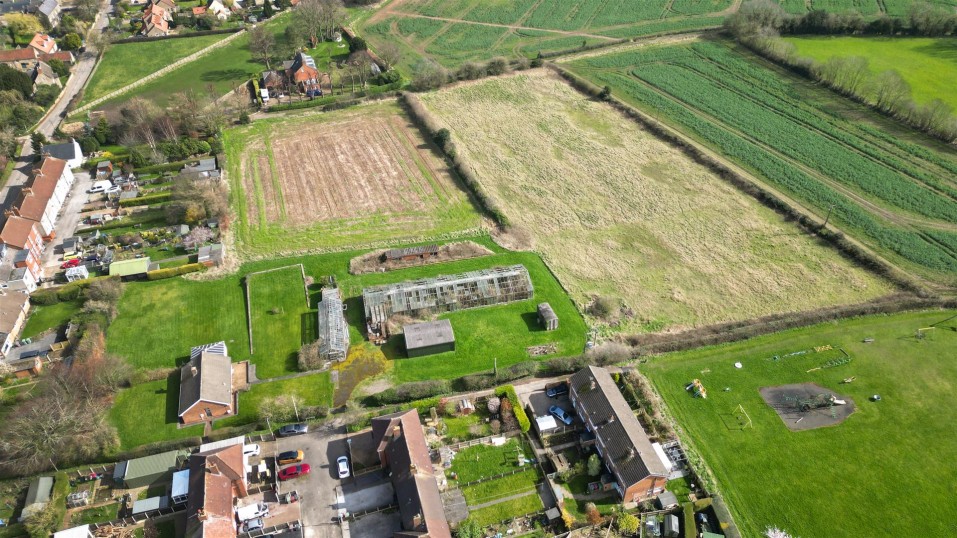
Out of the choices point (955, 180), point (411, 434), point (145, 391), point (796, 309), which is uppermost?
point (955, 180)

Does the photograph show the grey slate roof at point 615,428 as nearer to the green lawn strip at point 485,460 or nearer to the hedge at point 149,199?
the green lawn strip at point 485,460

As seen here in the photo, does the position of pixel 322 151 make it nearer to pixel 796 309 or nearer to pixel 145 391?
pixel 145 391

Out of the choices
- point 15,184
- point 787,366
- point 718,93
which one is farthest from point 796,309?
point 15,184

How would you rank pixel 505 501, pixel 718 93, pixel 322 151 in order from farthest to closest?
pixel 718 93
pixel 322 151
pixel 505 501

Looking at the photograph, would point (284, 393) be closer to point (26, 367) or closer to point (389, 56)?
point (26, 367)

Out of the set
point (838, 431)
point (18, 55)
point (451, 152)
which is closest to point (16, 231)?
point (451, 152)

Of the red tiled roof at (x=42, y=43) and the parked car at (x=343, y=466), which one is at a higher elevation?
the red tiled roof at (x=42, y=43)

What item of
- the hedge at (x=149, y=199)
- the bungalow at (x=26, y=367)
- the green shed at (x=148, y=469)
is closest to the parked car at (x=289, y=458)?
the green shed at (x=148, y=469)
